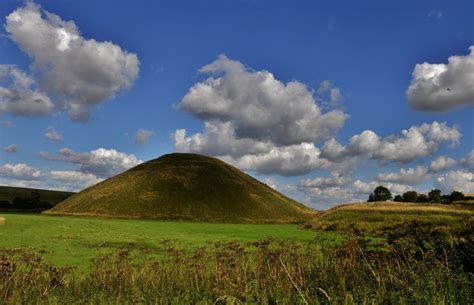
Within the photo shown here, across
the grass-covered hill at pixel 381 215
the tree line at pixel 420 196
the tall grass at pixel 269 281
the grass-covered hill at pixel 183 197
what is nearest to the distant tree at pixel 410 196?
the tree line at pixel 420 196

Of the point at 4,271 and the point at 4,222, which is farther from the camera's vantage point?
the point at 4,222

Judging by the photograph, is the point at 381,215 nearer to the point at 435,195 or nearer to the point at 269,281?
Result: the point at 269,281

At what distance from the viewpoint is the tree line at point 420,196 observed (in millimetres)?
117250

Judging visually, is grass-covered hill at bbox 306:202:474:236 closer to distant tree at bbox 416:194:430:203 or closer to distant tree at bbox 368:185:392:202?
distant tree at bbox 416:194:430:203

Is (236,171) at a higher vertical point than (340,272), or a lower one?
higher

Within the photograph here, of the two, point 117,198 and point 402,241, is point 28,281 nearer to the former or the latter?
point 402,241

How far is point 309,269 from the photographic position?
47.7 ft

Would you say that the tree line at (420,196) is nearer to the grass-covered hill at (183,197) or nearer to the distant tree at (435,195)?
the distant tree at (435,195)

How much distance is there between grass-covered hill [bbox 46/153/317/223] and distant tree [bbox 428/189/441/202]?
36972 millimetres

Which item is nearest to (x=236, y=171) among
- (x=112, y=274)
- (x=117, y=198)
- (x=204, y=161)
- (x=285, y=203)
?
(x=204, y=161)

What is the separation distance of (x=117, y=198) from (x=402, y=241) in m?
118

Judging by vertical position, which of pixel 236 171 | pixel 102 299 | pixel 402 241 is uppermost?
pixel 236 171

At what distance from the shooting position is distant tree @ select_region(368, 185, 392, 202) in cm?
15188

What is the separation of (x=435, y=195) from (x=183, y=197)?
Answer: 258 feet
